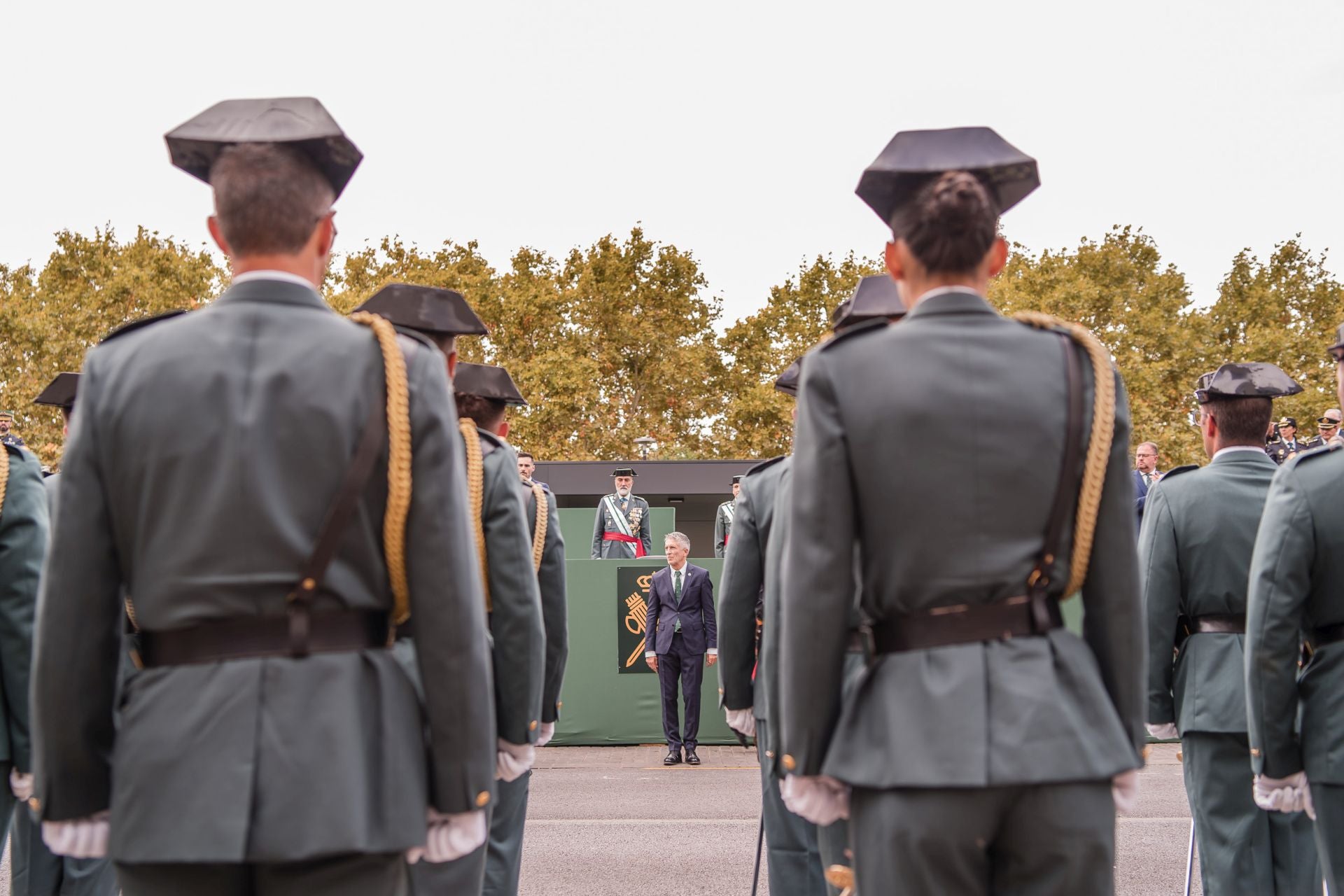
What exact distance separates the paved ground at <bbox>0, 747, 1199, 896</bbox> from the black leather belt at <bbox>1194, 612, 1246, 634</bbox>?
1381mm

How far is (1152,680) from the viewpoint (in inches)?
205

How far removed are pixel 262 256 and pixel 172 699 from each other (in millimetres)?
856

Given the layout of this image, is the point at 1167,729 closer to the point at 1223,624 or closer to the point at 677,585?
the point at 1223,624

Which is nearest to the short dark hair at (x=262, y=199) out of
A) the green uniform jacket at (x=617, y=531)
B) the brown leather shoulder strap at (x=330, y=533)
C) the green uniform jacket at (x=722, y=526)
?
the brown leather shoulder strap at (x=330, y=533)

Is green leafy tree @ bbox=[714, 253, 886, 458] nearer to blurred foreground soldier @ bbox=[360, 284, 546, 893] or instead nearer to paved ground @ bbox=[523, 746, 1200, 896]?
paved ground @ bbox=[523, 746, 1200, 896]

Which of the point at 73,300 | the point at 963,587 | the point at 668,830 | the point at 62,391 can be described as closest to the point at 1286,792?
the point at 963,587

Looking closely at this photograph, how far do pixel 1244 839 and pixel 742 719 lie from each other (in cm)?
200

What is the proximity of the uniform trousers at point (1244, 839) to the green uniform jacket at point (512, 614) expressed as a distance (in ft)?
8.67

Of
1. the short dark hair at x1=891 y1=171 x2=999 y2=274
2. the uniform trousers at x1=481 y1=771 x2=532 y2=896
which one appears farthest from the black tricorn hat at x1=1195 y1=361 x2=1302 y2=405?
the uniform trousers at x1=481 y1=771 x2=532 y2=896

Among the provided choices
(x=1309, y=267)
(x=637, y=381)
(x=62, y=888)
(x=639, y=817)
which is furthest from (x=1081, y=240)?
(x=62, y=888)

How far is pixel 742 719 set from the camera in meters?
5.58

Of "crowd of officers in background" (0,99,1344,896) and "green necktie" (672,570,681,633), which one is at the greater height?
"crowd of officers in background" (0,99,1344,896)

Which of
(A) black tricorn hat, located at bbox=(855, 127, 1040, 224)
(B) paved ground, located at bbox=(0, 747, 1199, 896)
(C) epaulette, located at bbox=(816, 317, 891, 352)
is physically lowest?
(B) paved ground, located at bbox=(0, 747, 1199, 896)

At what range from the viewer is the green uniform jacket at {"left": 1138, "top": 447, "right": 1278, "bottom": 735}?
16.6 feet
